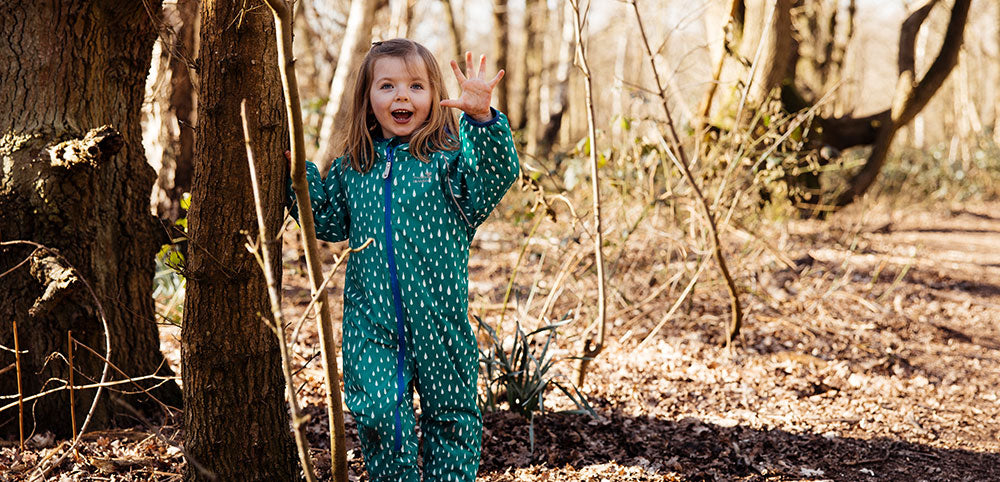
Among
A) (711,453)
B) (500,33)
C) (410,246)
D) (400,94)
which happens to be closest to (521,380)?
(711,453)

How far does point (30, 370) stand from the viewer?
2.65m

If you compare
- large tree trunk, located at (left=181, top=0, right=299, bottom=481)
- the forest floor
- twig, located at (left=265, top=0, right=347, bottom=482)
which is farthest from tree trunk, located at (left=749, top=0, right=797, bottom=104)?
twig, located at (left=265, top=0, right=347, bottom=482)

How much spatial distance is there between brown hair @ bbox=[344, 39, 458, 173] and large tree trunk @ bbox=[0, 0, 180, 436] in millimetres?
711

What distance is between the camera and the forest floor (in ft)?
9.56

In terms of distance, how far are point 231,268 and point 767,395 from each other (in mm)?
2738

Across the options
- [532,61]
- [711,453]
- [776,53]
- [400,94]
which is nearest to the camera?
[400,94]

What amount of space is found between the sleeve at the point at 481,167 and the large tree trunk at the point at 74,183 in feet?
3.39

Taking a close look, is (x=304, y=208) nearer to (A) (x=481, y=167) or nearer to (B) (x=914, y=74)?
(A) (x=481, y=167)

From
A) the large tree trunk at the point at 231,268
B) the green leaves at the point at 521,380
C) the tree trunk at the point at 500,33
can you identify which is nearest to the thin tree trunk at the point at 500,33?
the tree trunk at the point at 500,33

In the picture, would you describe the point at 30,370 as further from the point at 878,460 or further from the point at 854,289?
the point at 854,289

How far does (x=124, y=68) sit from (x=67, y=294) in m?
0.79

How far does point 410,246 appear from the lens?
7.39 feet

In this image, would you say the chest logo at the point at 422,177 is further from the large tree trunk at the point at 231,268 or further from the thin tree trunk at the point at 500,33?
the thin tree trunk at the point at 500,33

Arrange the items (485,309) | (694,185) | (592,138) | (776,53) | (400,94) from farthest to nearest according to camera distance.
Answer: (776,53) → (485,309) → (694,185) → (592,138) → (400,94)
